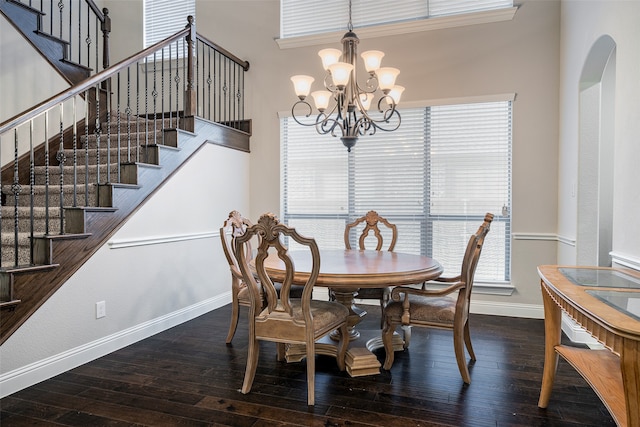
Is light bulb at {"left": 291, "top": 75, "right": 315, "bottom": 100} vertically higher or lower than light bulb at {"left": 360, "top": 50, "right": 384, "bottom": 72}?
lower

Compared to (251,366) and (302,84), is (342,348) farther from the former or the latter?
(302,84)

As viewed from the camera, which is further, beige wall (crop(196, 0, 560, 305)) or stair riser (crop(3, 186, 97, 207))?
beige wall (crop(196, 0, 560, 305))

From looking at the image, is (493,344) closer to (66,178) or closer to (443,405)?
(443,405)

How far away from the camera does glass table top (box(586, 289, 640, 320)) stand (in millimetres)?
1429

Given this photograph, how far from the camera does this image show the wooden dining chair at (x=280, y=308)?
222cm

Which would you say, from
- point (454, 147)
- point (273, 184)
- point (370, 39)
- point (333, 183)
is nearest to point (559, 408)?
point (454, 147)

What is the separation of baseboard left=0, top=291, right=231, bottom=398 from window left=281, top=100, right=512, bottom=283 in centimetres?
169

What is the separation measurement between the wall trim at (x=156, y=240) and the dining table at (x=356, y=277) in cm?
116

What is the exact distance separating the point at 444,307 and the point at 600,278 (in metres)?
0.91

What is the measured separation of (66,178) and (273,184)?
2.08 metres

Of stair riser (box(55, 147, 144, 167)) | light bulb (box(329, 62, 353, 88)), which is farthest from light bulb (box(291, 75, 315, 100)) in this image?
stair riser (box(55, 147, 144, 167))

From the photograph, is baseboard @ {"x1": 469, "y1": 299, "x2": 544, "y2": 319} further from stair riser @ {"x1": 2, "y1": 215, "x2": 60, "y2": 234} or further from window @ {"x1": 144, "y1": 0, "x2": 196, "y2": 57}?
window @ {"x1": 144, "y1": 0, "x2": 196, "y2": 57}

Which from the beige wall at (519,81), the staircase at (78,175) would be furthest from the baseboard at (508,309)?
the staircase at (78,175)

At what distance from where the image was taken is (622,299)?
1.59m
